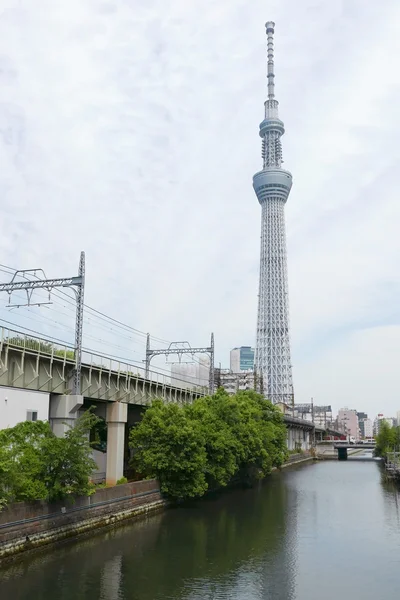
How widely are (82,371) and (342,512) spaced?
89.9 feet

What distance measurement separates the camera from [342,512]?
5222cm

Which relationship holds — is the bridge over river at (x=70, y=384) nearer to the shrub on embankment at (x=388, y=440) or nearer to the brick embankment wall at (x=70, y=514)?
the brick embankment wall at (x=70, y=514)

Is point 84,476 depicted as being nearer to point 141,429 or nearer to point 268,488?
point 141,429

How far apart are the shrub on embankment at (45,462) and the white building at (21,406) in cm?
256

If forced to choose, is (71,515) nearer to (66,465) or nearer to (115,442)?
(66,465)

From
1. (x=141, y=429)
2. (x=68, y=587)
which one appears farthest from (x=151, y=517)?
(x=68, y=587)

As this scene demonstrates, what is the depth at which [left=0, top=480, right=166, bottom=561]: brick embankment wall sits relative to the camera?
101 feet

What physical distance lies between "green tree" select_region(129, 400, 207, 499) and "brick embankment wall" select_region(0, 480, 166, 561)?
1.50m

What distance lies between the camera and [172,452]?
48.6m

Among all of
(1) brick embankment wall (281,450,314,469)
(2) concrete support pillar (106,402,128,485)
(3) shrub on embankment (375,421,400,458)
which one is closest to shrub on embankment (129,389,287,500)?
(2) concrete support pillar (106,402,128,485)

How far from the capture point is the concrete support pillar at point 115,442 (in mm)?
50062

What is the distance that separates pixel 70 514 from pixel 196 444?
50.6ft

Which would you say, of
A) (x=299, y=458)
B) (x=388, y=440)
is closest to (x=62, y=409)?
(x=388, y=440)

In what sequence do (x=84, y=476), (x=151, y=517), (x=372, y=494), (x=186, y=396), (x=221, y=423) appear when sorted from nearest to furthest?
(x=84, y=476)
(x=151, y=517)
(x=221, y=423)
(x=372, y=494)
(x=186, y=396)
